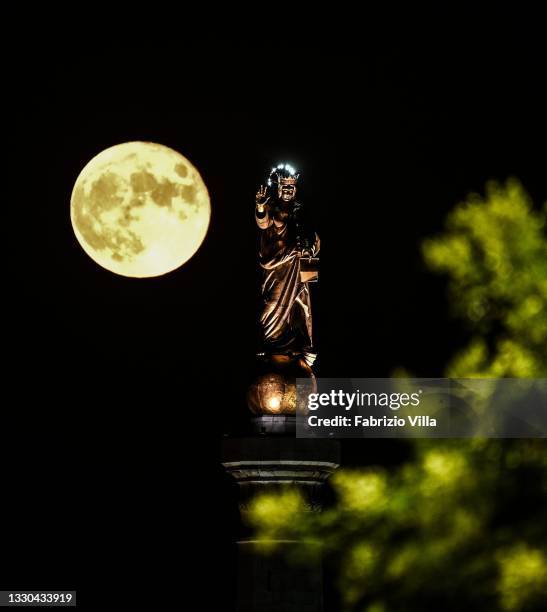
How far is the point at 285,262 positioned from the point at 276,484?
13.3 ft

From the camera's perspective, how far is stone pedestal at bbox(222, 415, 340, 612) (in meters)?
22.1

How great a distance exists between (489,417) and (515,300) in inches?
42.5

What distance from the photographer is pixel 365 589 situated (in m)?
12.2

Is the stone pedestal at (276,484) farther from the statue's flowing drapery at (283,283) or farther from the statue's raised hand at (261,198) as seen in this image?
the statue's raised hand at (261,198)

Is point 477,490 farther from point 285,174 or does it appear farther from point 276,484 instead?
point 285,174

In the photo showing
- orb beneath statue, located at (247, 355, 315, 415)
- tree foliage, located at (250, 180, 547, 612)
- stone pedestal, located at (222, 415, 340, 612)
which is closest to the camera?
tree foliage, located at (250, 180, 547, 612)

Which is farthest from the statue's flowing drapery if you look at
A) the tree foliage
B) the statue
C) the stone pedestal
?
the tree foliage

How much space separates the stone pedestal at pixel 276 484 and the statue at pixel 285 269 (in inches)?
55.9

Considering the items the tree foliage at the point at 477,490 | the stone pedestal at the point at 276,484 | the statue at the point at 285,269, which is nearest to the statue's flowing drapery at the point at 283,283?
the statue at the point at 285,269

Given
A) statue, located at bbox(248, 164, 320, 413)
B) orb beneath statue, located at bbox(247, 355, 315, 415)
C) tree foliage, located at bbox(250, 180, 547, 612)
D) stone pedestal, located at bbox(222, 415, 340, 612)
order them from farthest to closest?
statue, located at bbox(248, 164, 320, 413)
orb beneath statue, located at bbox(247, 355, 315, 415)
stone pedestal, located at bbox(222, 415, 340, 612)
tree foliage, located at bbox(250, 180, 547, 612)

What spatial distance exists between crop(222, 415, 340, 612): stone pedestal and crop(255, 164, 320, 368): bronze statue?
166cm

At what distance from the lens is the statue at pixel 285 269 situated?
23344mm

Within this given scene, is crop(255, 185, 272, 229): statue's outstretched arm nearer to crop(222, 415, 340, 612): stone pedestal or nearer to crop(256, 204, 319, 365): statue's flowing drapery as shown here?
crop(256, 204, 319, 365): statue's flowing drapery

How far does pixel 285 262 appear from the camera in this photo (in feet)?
77.3
